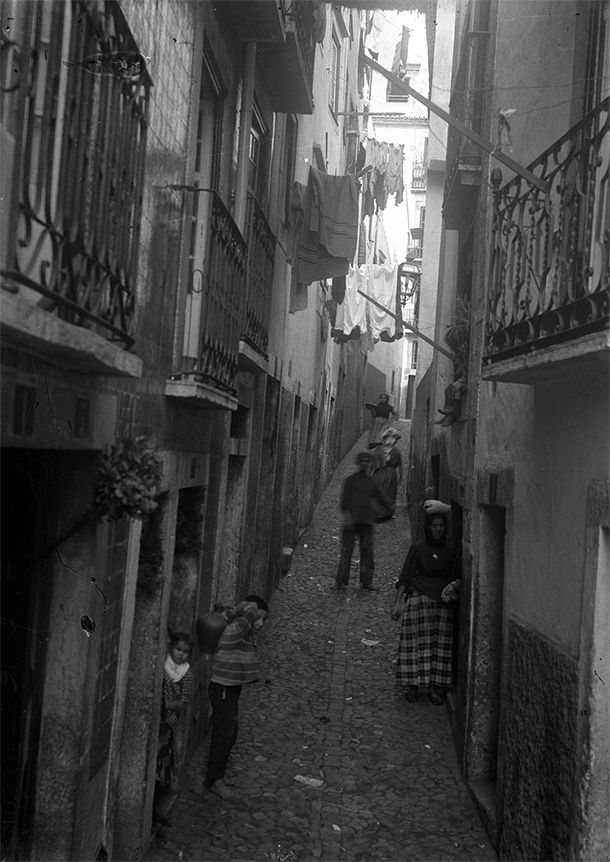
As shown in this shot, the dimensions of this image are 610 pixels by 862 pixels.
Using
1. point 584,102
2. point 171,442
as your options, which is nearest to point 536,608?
point 171,442

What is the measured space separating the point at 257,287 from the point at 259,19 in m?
2.37

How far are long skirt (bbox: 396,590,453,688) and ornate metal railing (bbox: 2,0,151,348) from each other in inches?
220

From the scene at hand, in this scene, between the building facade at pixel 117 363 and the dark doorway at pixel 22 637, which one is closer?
the building facade at pixel 117 363

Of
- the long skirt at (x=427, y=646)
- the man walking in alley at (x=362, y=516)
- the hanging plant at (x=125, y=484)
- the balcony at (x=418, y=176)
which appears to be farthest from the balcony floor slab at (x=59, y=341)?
the balcony at (x=418, y=176)

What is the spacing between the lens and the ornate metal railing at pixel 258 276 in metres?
8.27

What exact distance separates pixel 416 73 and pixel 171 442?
33.1 m

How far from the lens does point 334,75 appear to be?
17.9m

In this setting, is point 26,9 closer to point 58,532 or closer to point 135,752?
point 58,532

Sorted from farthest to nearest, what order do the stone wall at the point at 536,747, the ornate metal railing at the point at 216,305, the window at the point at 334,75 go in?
the window at the point at 334,75 < the ornate metal railing at the point at 216,305 < the stone wall at the point at 536,747

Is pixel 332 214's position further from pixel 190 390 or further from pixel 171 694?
pixel 171 694

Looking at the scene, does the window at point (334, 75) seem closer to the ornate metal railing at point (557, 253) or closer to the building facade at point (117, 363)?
the building facade at point (117, 363)

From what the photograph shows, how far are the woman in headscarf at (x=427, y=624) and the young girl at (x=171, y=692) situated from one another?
3.12m

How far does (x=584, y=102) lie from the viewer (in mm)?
5844

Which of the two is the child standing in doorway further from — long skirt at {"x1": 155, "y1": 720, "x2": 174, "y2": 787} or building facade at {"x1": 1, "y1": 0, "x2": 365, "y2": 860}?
building facade at {"x1": 1, "y1": 0, "x2": 365, "y2": 860}
